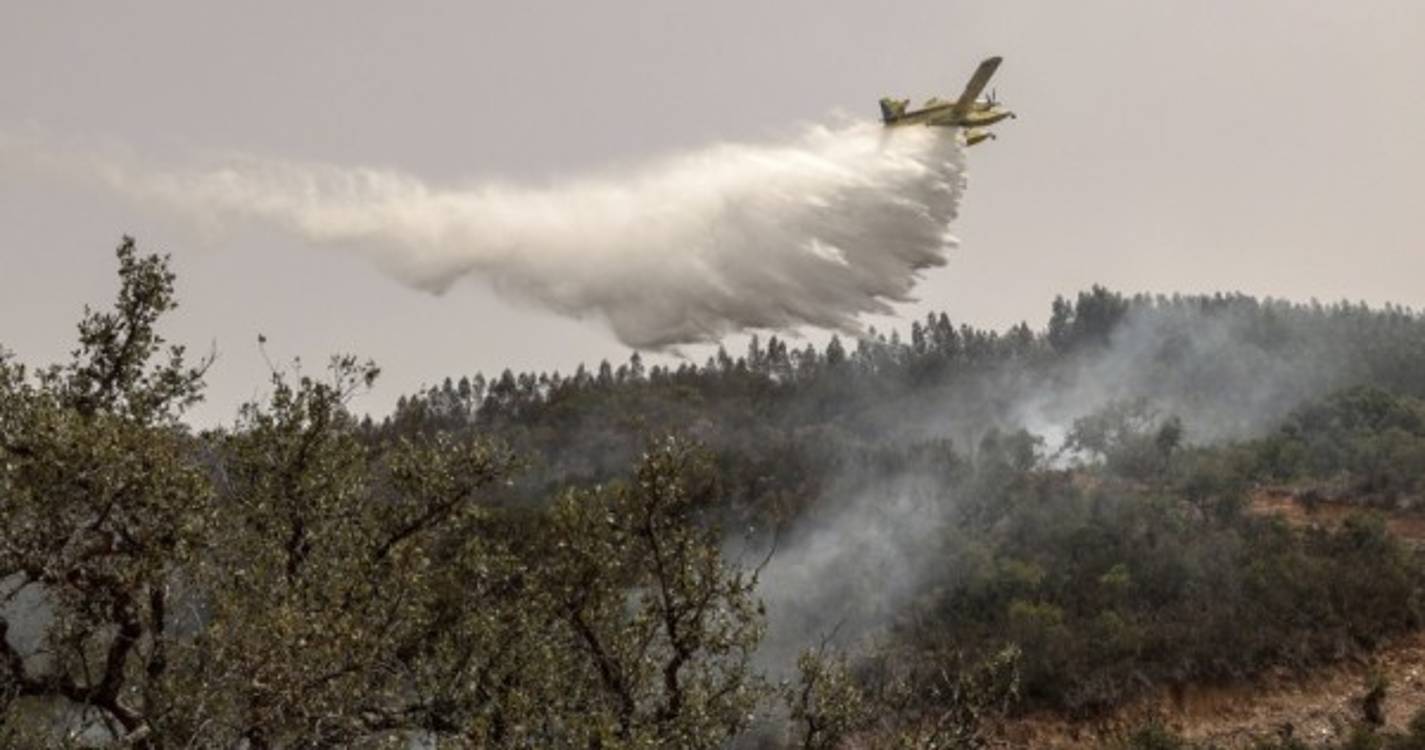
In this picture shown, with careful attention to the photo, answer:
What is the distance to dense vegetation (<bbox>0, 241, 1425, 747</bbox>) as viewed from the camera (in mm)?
13867

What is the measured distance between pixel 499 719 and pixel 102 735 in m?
8.52

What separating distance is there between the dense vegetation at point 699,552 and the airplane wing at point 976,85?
14.5 meters

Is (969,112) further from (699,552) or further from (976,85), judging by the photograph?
(699,552)

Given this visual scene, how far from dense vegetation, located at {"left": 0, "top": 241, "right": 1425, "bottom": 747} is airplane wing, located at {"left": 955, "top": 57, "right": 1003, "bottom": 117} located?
570 inches

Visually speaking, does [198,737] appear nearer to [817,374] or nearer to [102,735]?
[102,735]

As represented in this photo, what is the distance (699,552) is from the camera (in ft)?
52.4

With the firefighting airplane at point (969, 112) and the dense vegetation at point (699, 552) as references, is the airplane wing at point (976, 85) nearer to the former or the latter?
the firefighting airplane at point (969, 112)

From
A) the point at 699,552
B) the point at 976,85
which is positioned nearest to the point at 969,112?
the point at 976,85

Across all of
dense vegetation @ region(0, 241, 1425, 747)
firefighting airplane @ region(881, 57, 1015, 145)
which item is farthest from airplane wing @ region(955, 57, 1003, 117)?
dense vegetation @ region(0, 241, 1425, 747)

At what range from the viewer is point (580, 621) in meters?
16.1

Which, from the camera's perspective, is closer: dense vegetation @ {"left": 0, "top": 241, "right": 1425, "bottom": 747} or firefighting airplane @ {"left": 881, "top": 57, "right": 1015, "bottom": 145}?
dense vegetation @ {"left": 0, "top": 241, "right": 1425, "bottom": 747}

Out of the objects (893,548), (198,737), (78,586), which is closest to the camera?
(198,737)

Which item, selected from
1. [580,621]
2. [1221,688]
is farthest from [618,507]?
[1221,688]

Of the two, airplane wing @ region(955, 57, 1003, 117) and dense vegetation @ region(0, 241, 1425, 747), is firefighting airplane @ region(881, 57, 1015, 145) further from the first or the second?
dense vegetation @ region(0, 241, 1425, 747)
